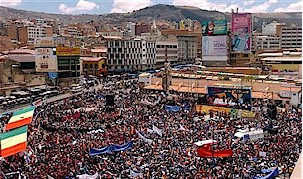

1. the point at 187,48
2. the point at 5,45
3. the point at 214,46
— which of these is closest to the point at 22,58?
the point at 5,45

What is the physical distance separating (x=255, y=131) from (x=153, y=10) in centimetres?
17517

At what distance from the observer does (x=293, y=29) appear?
77.9m

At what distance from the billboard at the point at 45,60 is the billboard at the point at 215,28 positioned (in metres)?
14.9

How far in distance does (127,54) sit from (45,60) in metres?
12.6

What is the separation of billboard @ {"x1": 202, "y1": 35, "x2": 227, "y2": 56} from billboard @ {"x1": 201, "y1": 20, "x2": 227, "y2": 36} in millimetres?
487

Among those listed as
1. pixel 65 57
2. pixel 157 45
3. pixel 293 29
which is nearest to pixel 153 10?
pixel 293 29

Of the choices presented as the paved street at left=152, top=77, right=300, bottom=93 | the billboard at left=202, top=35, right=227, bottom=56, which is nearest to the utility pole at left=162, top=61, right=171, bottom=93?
the paved street at left=152, top=77, right=300, bottom=93

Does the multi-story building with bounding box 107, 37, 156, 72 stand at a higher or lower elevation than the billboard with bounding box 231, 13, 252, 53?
lower

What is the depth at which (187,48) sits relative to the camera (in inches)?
2365

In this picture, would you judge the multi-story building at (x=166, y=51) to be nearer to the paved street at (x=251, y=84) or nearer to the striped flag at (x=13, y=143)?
the paved street at (x=251, y=84)

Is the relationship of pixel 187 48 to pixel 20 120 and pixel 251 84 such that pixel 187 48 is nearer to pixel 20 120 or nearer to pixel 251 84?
pixel 251 84

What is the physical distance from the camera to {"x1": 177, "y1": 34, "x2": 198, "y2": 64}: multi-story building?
58.0 meters

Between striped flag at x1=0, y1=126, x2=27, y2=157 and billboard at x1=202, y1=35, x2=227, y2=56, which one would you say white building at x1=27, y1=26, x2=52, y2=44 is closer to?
billboard at x1=202, y1=35, x2=227, y2=56

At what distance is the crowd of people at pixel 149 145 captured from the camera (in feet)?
37.9
